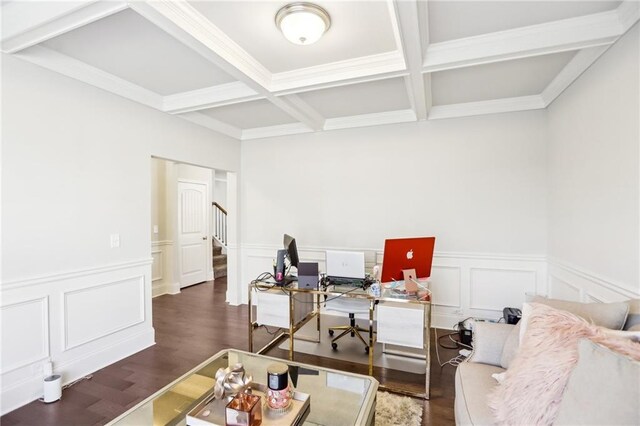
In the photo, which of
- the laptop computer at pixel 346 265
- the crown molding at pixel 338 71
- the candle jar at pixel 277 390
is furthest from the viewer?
the laptop computer at pixel 346 265

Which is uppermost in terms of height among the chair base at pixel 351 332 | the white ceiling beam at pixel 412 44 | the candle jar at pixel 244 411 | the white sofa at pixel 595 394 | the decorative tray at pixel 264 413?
the white ceiling beam at pixel 412 44

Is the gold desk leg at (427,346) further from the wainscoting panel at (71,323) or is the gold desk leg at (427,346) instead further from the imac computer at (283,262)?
the wainscoting panel at (71,323)

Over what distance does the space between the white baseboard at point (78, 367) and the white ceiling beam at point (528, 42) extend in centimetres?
362

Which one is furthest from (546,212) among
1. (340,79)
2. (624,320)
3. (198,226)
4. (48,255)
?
(198,226)

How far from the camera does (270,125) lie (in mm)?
4172

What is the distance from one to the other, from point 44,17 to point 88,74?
823mm

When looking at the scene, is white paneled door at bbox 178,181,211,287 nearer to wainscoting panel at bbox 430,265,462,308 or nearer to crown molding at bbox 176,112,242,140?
crown molding at bbox 176,112,242,140

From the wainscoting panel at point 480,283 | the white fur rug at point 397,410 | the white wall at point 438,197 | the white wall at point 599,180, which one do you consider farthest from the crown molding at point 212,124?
the white wall at point 599,180

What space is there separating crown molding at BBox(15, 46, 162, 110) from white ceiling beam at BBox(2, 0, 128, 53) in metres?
0.19

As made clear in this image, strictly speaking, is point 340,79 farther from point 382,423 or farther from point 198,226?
point 198,226

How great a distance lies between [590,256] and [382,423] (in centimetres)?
199

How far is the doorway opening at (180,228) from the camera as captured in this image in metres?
5.04

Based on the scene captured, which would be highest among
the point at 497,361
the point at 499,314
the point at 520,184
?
the point at 520,184

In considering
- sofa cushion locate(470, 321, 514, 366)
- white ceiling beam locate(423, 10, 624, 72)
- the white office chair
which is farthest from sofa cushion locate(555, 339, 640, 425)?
white ceiling beam locate(423, 10, 624, 72)
